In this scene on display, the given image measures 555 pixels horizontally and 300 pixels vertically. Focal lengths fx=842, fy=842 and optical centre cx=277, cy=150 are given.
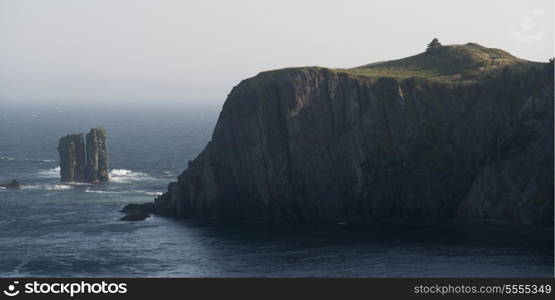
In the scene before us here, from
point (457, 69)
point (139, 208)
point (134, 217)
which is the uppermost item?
point (457, 69)

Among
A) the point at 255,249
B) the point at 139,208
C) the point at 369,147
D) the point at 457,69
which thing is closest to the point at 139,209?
the point at 139,208

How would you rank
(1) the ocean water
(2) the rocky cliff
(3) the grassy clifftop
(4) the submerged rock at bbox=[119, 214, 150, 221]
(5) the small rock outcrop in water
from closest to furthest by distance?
(1) the ocean water
(2) the rocky cliff
(4) the submerged rock at bbox=[119, 214, 150, 221]
(5) the small rock outcrop in water
(3) the grassy clifftop

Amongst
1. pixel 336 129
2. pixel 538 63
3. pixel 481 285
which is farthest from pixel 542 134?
pixel 481 285

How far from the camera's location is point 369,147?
172 m

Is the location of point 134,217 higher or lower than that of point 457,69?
lower

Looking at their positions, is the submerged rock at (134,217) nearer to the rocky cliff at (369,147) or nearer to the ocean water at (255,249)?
the ocean water at (255,249)

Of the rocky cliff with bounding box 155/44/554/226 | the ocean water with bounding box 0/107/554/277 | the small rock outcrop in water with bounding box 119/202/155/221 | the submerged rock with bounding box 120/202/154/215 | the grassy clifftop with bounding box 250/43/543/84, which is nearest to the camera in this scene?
the ocean water with bounding box 0/107/554/277

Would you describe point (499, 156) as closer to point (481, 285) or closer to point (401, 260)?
point (401, 260)

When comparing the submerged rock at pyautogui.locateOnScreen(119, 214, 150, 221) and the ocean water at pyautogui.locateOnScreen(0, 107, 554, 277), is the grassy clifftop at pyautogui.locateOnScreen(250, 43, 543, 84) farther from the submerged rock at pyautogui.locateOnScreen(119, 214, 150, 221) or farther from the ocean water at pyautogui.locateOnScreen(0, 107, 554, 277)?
the submerged rock at pyautogui.locateOnScreen(119, 214, 150, 221)

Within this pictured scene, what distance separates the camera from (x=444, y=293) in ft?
313

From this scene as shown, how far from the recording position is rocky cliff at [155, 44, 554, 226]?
164 metres

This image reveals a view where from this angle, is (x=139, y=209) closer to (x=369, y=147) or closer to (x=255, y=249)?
(x=255, y=249)

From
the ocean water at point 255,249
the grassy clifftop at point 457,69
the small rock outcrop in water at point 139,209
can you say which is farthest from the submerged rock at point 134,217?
the grassy clifftop at point 457,69

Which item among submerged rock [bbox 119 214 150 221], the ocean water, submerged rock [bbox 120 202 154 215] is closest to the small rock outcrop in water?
submerged rock [bbox 120 202 154 215]
